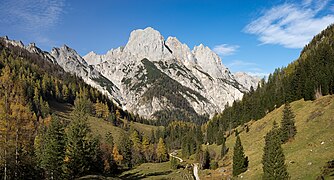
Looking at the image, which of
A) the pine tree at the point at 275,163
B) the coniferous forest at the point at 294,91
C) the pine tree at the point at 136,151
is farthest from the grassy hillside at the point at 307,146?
the pine tree at the point at 136,151

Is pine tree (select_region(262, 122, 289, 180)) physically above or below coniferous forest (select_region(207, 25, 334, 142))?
below

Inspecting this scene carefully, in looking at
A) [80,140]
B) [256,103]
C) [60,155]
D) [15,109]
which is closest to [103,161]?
[80,140]

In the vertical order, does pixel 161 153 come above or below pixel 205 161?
above

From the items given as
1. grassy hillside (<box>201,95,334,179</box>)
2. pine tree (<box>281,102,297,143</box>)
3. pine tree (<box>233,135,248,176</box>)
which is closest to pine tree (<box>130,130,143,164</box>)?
grassy hillside (<box>201,95,334,179</box>)

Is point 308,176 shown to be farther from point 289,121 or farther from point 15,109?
point 15,109

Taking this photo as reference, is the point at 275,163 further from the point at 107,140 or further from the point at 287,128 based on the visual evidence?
the point at 107,140

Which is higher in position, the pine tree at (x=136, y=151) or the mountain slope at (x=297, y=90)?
the mountain slope at (x=297, y=90)

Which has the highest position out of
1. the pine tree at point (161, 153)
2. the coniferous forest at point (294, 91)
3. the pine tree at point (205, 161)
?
the coniferous forest at point (294, 91)

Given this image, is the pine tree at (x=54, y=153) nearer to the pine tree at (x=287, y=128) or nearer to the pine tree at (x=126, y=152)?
the pine tree at (x=287, y=128)

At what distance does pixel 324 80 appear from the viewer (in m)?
95.6

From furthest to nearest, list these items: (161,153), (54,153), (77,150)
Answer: (161,153) < (77,150) < (54,153)

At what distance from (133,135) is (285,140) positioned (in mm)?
102412

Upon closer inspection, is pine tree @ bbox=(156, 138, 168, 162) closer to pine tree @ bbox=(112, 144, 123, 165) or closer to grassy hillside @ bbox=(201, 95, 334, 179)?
pine tree @ bbox=(112, 144, 123, 165)

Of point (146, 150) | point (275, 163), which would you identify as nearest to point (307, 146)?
point (275, 163)
